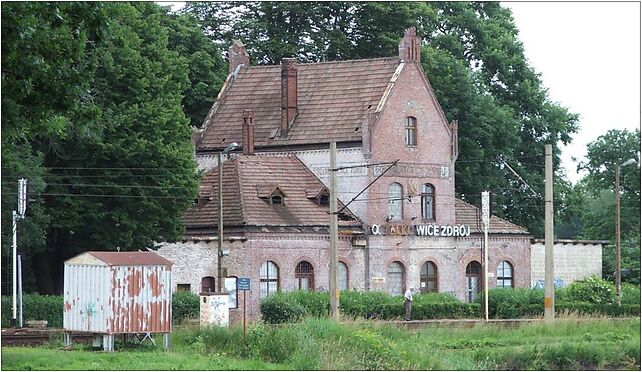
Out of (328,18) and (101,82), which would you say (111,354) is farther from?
(328,18)

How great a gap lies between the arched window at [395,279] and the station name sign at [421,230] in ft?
4.40

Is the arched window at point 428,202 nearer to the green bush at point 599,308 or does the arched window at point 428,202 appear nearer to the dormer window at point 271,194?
the dormer window at point 271,194

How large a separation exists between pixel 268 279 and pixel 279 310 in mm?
8975

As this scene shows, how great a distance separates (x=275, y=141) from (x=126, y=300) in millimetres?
28042

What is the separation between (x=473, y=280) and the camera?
68625 mm

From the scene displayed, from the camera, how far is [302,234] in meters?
61.3

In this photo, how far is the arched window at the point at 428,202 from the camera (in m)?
67.1

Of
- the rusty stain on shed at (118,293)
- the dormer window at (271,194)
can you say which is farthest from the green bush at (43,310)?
the dormer window at (271,194)

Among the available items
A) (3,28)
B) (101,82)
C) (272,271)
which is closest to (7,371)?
(3,28)

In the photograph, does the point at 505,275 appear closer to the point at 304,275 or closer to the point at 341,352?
the point at 304,275

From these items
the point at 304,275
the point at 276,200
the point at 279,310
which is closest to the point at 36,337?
the point at 279,310

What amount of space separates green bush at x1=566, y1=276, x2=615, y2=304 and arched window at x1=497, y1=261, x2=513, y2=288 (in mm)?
7866

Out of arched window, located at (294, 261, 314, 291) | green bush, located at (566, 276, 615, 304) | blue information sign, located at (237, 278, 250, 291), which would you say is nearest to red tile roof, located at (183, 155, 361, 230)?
arched window, located at (294, 261, 314, 291)

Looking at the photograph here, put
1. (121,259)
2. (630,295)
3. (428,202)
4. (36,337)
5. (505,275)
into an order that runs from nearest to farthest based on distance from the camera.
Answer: (121,259), (36,337), (630,295), (428,202), (505,275)
